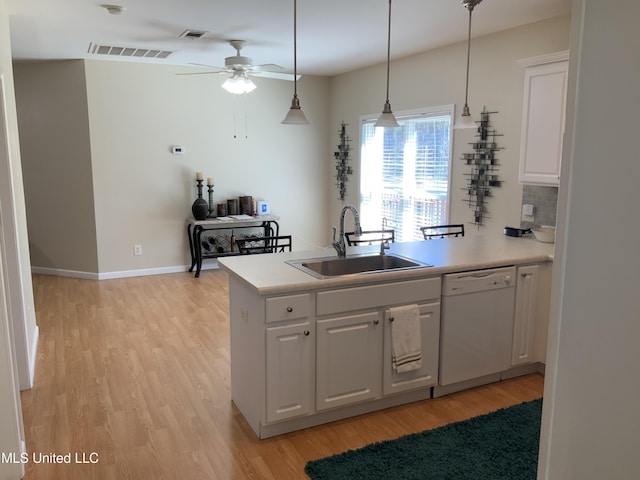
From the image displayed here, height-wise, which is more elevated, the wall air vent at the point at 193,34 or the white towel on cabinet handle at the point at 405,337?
the wall air vent at the point at 193,34

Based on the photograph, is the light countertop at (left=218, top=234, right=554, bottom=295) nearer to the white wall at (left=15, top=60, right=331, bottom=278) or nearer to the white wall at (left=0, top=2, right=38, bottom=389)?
the white wall at (left=0, top=2, right=38, bottom=389)

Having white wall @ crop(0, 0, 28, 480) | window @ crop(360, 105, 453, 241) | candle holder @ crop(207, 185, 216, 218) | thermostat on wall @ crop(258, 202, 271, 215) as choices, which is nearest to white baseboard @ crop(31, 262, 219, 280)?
candle holder @ crop(207, 185, 216, 218)

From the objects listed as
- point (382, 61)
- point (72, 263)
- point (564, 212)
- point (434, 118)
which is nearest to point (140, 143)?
point (72, 263)

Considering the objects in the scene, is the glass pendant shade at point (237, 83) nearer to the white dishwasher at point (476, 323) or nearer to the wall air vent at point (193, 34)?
the wall air vent at point (193, 34)

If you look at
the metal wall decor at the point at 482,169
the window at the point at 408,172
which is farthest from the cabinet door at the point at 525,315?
the window at the point at 408,172

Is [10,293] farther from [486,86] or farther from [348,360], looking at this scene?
[486,86]

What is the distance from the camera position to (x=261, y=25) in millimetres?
4270

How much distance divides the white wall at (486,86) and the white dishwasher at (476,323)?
1334 millimetres

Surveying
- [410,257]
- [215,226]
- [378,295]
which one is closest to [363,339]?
[378,295]

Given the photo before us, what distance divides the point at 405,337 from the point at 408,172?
3177 millimetres

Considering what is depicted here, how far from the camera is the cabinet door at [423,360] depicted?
2.99 metres

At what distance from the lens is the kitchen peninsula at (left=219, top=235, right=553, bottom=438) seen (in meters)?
2.66

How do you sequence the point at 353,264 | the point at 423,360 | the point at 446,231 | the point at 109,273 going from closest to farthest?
the point at 423,360 → the point at 353,264 → the point at 446,231 → the point at 109,273

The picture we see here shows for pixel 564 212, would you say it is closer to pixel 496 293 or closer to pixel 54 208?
pixel 496 293
